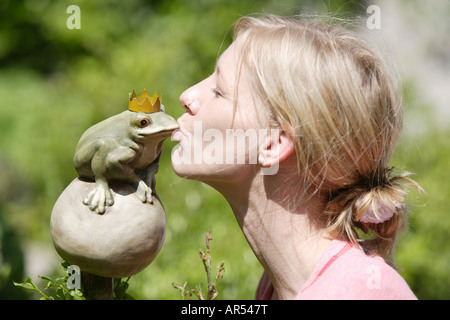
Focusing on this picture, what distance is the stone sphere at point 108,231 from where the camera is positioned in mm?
1445

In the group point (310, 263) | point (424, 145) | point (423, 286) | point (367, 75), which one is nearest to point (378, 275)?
point (310, 263)

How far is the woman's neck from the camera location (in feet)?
5.26

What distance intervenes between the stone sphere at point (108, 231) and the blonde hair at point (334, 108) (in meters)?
0.42

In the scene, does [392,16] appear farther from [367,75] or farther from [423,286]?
[367,75]

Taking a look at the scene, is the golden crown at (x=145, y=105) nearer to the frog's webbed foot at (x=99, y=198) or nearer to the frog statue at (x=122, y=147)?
the frog statue at (x=122, y=147)

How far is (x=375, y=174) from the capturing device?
1612mm

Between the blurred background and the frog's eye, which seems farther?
the blurred background

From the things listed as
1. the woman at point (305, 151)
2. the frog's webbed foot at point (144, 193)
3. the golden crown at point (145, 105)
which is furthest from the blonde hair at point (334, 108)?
the frog's webbed foot at point (144, 193)

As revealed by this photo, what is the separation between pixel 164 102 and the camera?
3922 millimetres

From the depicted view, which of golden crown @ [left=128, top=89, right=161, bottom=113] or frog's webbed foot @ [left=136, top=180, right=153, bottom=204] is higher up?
golden crown @ [left=128, top=89, right=161, bottom=113]

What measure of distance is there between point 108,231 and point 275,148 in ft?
1.55

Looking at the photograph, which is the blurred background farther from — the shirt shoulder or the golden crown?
the golden crown

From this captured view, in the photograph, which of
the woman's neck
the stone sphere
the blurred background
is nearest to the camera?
the stone sphere

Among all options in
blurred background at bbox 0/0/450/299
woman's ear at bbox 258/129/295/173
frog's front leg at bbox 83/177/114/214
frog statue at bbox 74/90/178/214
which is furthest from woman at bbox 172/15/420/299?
blurred background at bbox 0/0/450/299
